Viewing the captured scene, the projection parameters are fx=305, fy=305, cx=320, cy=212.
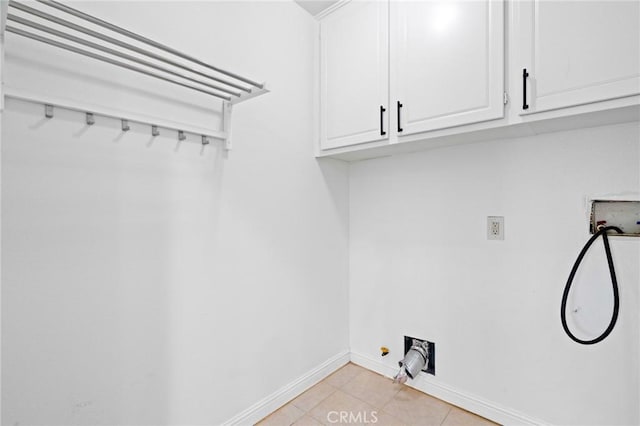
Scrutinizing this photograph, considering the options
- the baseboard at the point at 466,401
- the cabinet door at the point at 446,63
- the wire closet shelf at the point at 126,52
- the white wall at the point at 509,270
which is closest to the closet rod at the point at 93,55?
the wire closet shelf at the point at 126,52

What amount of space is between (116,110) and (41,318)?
712mm

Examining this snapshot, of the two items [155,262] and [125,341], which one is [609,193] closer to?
[155,262]

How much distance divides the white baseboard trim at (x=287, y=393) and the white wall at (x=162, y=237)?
0.03 metres

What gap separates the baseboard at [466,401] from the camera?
1.50m

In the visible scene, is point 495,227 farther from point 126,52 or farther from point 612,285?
point 126,52

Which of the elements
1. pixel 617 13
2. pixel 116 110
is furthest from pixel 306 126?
pixel 617 13

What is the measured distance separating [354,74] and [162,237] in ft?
4.24

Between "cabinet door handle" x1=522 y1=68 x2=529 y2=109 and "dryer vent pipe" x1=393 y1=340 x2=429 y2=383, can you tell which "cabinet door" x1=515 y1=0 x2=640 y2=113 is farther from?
"dryer vent pipe" x1=393 y1=340 x2=429 y2=383

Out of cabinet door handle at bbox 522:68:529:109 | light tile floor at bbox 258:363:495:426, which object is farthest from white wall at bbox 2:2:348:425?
cabinet door handle at bbox 522:68:529:109

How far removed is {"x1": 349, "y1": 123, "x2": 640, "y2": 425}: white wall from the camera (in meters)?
1.29

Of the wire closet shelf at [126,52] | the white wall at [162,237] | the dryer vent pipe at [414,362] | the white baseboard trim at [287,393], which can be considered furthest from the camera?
the dryer vent pipe at [414,362]

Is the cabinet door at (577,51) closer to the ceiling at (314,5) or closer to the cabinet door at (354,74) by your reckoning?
the cabinet door at (354,74)

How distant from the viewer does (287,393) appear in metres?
1.70

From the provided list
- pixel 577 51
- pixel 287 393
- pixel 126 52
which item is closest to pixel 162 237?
pixel 126 52
